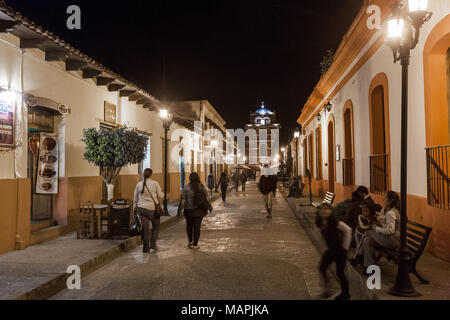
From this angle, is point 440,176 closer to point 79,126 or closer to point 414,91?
point 414,91

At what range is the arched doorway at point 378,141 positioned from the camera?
9.61m

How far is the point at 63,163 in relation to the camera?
970 centimetres

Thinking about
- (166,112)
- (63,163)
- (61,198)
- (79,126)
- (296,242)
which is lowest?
(296,242)

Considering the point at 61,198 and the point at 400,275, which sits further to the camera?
the point at 61,198

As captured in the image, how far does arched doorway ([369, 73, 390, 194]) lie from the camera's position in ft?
31.5

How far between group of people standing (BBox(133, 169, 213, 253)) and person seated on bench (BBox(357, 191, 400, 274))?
3.49m

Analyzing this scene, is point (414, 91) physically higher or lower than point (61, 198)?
higher

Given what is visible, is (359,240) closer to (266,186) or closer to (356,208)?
(356,208)

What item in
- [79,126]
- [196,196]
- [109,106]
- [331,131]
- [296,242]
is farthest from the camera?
[331,131]

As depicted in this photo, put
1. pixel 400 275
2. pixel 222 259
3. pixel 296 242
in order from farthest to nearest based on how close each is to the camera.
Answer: pixel 296 242 < pixel 222 259 < pixel 400 275

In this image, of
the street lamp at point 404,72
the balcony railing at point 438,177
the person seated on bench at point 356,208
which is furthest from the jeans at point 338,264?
the balcony railing at point 438,177

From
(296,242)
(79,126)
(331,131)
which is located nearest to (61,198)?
(79,126)

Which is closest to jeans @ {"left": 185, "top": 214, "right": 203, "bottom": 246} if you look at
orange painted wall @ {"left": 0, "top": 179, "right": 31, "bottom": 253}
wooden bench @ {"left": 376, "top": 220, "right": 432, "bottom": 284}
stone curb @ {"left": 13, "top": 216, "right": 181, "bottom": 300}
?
stone curb @ {"left": 13, "top": 216, "right": 181, "bottom": 300}

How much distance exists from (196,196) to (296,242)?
2.77 meters
